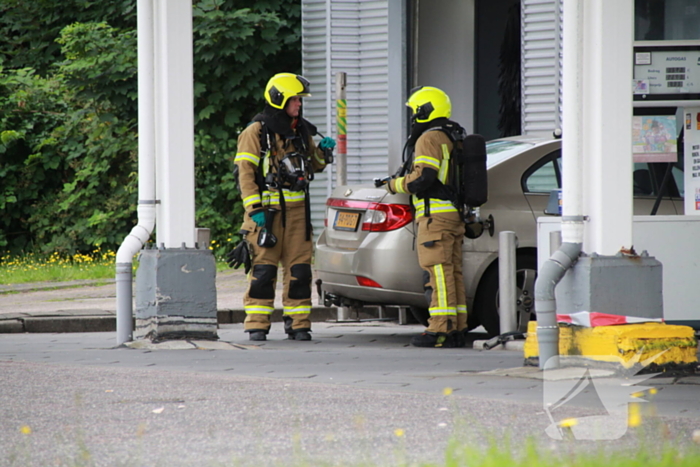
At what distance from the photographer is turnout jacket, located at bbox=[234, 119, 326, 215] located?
27.4 feet

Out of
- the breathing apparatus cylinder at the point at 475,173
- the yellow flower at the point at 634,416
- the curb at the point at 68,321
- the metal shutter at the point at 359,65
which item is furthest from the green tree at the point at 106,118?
the yellow flower at the point at 634,416

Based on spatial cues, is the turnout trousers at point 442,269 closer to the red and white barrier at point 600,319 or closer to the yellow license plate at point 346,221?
the yellow license plate at point 346,221

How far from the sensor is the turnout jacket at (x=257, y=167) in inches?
328

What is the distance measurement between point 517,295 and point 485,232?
501 mm

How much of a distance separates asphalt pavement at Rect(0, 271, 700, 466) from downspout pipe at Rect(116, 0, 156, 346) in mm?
326

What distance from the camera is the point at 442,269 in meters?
8.03

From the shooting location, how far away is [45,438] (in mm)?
4473

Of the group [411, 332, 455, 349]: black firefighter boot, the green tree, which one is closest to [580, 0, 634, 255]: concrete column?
[411, 332, 455, 349]: black firefighter boot

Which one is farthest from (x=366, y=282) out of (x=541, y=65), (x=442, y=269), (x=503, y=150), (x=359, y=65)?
(x=359, y=65)

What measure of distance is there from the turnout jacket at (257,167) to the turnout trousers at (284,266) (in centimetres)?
11

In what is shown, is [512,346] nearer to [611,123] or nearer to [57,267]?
[611,123]

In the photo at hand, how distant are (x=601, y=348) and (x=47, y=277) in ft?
36.4

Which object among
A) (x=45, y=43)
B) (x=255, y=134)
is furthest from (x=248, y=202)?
(x=45, y=43)

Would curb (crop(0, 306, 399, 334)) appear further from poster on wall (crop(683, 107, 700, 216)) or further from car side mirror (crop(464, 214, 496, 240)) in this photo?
poster on wall (crop(683, 107, 700, 216))
